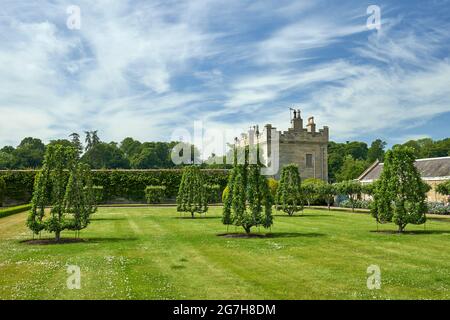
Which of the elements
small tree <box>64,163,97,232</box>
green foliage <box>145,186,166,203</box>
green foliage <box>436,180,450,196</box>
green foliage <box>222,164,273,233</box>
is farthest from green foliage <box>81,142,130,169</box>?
green foliage <box>222,164,273,233</box>

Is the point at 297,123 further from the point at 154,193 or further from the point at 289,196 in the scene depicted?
the point at 289,196

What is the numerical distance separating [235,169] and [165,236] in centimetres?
381

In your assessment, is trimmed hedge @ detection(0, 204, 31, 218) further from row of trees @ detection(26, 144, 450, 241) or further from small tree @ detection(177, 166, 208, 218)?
row of trees @ detection(26, 144, 450, 241)

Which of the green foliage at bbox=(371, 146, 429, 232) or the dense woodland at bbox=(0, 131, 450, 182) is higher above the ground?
the dense woodland at bbox=(0, 131, 450, 182)

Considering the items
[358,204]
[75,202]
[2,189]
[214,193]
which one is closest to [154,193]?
[214,193]

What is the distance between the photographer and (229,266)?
35.4 ft

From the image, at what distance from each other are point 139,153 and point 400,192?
74.0 m

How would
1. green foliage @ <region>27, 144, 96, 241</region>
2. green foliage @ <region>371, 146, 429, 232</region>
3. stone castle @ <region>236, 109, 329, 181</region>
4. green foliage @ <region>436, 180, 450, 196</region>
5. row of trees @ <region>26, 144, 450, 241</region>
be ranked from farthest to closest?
stone castle @ <region>236, 109, 329, 181</region>, green foliage @ <region>436, 180, 450, 196</region>, green foliage @ <region>371, 146, 429, 232</region>, row of trees @ <region>26, 144, 450, 241</region>, green foliage @ <region>27, 144, 96, 241</region>

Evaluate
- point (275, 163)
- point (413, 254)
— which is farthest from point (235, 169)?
point (275, 163)

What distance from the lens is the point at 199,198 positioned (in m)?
26.7

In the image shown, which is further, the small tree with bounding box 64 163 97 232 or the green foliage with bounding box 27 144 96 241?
the small tree with bounding box 64 163 97 232

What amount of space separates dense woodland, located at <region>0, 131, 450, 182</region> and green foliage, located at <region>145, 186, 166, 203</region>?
3238cm

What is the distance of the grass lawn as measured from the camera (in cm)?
828
